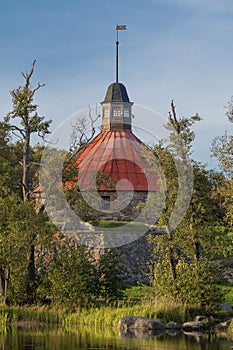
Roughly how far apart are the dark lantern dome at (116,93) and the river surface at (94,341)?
30.8m

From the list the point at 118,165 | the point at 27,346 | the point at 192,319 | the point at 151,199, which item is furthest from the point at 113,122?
the point at 27,346

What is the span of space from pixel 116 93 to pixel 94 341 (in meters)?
33.9

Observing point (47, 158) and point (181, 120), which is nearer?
point (181, 120)

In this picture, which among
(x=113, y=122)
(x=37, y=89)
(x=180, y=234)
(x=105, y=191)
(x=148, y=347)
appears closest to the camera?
(x=148, y=347)

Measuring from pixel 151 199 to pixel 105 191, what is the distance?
1485 centimetres

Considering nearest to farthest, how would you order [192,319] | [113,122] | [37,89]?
[192,319], [37,89], [113,122]

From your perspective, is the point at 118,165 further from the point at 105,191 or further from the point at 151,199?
the point at 151,199

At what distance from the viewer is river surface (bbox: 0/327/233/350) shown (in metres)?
20.1

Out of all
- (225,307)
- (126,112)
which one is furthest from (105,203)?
(225,307)

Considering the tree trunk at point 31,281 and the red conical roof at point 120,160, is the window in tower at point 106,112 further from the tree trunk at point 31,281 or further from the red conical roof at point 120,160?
the tree trunk at point 31,281

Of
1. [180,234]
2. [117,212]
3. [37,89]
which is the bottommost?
[180,234]

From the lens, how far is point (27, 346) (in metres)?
20.3

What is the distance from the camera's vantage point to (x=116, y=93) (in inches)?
2085

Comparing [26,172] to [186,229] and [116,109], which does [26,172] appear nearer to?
[186,229]
